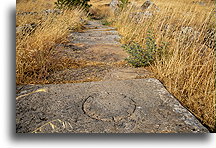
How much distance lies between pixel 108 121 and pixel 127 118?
0.39ft

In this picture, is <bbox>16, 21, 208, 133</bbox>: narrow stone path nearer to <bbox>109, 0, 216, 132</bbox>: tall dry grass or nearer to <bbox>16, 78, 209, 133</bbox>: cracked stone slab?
<bbox>16, 78, 209, 133</bbox>: cracked stone slab

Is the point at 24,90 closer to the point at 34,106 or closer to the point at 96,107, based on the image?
the point at 34,106

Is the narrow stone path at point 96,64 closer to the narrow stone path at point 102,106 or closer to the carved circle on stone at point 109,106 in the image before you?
the narrow stone path at point 102,106

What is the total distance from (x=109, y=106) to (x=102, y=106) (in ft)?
0.15

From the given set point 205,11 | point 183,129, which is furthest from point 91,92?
point 205,11

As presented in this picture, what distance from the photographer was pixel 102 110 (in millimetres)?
1190

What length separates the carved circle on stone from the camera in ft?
3.73

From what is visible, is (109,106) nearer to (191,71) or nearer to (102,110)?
(102,110)

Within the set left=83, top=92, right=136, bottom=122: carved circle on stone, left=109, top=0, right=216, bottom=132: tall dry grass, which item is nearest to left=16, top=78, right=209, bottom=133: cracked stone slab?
left=83, top=92, right=136, bottom=122: carved circle on stone

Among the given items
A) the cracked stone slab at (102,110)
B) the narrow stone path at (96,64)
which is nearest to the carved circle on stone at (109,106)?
the cracked stone slab at (102,110)

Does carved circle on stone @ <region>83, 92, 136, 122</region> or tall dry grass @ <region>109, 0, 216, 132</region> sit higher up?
tall dry grass @ <region>109, 0, 216, 132</region>

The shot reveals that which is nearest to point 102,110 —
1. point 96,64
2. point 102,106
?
point 102,106

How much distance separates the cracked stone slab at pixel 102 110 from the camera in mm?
1043

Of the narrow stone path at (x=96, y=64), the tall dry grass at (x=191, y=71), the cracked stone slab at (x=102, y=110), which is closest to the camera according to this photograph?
the cracked stone slab at (x=102, y=110)
